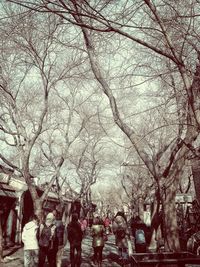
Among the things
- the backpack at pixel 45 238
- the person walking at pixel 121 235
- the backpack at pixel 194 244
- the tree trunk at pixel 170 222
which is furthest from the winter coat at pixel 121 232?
the backpack at pixel 194 244

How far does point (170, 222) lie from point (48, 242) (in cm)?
324

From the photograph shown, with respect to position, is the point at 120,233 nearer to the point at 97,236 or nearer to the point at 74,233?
the point at 97,236

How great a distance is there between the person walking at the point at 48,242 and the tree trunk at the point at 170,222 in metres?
2.96

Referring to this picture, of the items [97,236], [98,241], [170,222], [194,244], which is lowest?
[194,244]

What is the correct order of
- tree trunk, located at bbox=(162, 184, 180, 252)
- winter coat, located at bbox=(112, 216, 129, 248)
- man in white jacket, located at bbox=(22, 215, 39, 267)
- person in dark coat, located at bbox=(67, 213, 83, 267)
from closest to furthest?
tree trunk, located at bbox=(162, 184, 180, 252), man in white jacket, located at bbox=(22, 215, 39, 267), person in dark coat, located at bbox=(67, 213, 83, 267), winter coat, located at bbox=(112, 216, 129, 248)

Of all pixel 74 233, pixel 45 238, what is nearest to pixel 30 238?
pixel 45 238

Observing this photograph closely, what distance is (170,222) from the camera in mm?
7766

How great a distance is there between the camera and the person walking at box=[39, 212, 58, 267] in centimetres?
779

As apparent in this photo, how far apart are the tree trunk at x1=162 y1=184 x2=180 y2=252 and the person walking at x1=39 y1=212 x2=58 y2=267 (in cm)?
296

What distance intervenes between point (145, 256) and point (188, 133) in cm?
389

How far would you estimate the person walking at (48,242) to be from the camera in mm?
7789

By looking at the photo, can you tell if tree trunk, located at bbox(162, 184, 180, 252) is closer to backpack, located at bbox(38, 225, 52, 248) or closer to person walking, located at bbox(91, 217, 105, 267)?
person walking, located at bbox(91, 217, 105, 267)

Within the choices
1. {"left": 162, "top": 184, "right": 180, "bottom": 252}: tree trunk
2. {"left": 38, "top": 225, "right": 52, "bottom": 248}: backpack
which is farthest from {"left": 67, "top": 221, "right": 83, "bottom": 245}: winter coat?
{"left": 162, "top": 184, "right": 180, "bottom": 252}: tree trunk

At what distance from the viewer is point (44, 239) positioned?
779 centimetres
